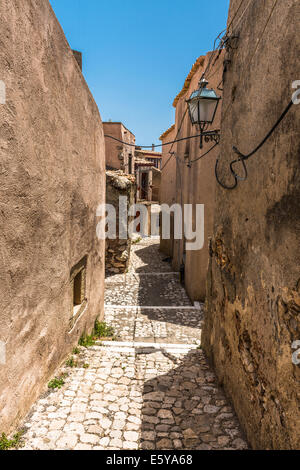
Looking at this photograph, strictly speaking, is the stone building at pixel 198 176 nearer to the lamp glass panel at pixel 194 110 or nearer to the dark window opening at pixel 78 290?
the lamp glass panel at pixel 194 110

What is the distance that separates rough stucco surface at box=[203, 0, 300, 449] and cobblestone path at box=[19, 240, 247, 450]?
1.35 feet

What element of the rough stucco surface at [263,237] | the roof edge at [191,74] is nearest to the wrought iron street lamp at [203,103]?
the rough stucco surface at [263,237]

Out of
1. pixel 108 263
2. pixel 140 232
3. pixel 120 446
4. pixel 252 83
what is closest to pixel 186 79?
pixel 108 263

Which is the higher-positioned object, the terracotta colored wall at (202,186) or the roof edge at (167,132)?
the roof edge at (167,132)

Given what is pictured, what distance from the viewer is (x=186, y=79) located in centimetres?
1064

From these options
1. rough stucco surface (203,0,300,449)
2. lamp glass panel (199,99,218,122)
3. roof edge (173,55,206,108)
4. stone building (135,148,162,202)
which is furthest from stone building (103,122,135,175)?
rough stucco surface (203,0,300,449)

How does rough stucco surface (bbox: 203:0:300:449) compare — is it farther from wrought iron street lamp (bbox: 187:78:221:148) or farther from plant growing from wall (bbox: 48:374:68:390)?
plant growing from wall (bbox: 48:374:68:390)

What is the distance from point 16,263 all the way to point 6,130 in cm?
114

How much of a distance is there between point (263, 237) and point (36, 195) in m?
2.30

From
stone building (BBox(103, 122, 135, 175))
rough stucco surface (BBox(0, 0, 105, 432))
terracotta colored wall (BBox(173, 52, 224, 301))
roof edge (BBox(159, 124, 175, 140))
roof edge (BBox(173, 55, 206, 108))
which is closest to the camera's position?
rough stucco surface (BBox(0, 0, 105, 432))

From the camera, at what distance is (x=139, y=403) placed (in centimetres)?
385

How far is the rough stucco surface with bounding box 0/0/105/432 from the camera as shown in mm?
2496

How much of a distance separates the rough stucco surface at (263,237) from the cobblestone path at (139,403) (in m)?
0.41

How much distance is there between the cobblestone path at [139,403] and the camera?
3090 mm
